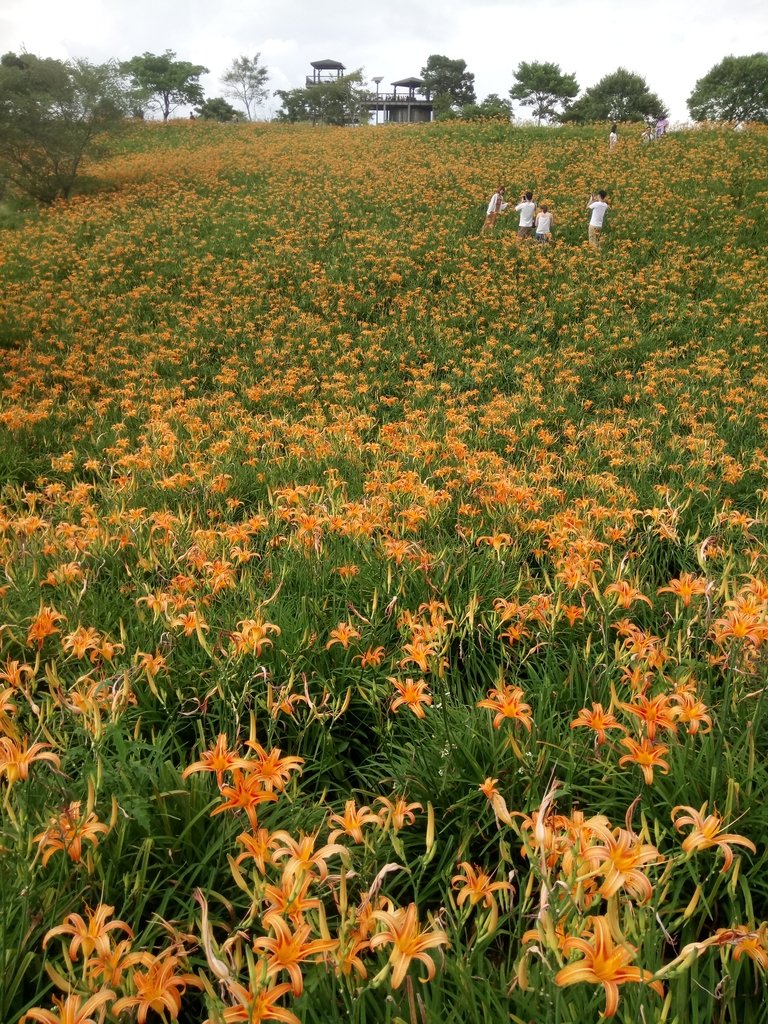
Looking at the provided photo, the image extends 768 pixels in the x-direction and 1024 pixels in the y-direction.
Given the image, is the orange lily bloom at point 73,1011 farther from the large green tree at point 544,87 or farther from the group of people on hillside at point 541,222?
the large green tree at point 544,87

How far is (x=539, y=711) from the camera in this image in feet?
6.28

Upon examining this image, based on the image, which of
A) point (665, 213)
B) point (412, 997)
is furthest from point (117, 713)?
point (665, 213)

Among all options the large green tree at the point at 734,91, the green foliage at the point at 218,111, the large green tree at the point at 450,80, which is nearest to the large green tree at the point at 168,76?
the green foliage at the point at 218,111

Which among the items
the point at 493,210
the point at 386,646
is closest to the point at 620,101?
the point at 493,210

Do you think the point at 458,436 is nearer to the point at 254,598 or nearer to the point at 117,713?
the point at 254,598

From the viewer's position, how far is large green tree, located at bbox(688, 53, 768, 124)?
41938mm

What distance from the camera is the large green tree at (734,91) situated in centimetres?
4194

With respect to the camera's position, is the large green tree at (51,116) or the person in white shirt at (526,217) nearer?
the person in white shirt at (526,217)

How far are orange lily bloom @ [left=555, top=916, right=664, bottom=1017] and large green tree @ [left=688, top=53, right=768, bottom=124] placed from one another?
5270cm

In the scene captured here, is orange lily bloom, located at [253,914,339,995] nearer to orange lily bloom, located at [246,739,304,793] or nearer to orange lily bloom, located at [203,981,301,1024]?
orange lily bloom, located at [203,981,301,1024]

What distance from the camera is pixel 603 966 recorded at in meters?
0.89

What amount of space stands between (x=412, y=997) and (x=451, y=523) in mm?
2850

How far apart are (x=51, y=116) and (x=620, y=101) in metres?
41.6

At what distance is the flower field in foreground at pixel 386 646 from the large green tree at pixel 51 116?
6.31 meters
